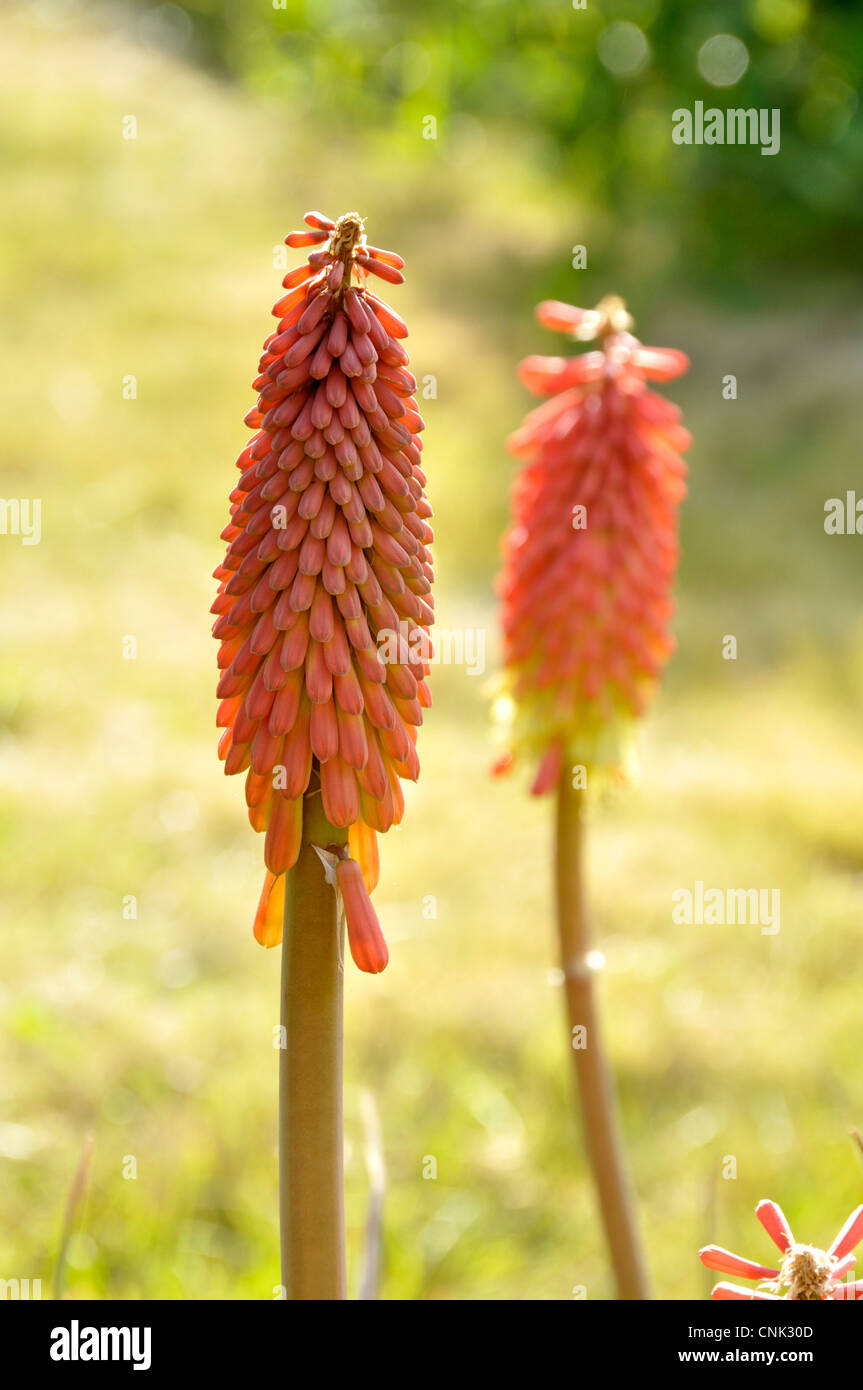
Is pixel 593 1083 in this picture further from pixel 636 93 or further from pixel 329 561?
pixel 636 93

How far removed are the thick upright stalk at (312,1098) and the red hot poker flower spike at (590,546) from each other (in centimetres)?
105

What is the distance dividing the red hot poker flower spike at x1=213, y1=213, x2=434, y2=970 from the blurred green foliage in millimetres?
9365

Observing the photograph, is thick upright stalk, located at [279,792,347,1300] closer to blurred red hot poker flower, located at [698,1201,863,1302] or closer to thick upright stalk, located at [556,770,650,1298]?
blurred red hot poker flower, located at [698,1201,863,1302]

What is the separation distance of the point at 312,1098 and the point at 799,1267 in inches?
15.9

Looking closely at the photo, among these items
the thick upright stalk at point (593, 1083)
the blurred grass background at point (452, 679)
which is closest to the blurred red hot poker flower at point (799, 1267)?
the blurred grass background at point (452, 679)

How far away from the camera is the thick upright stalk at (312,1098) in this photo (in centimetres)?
119

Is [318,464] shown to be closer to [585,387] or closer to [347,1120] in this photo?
[585,387]

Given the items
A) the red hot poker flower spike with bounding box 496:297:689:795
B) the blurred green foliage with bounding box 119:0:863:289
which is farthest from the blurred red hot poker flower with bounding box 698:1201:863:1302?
the blurred green foliage with bounding box 119:0:863:289

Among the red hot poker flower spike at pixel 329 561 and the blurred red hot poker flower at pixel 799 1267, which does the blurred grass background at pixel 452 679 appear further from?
the red hot poker flower spike at pixel 329 561

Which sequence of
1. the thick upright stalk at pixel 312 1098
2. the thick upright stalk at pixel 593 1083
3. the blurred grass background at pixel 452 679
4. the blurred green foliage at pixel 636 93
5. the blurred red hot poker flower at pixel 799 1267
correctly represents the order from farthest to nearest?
the blurred green foliage at pixel 636 93, the blurred grass background at pixel 452 679, the thick upright stalk at pixel 593 1083, the thick upright stalk at pixel 312 1098, the blurred red hot poker flower at pixel 799 1267

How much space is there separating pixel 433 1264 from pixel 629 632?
1.43 meters

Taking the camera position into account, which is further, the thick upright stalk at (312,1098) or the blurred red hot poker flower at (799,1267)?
the thick upright stalk at (312,1098)
